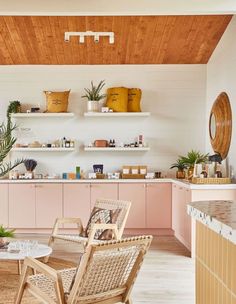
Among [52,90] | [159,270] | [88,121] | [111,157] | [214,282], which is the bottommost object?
[159,270]

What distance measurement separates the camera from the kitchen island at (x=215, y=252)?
195 centimetres

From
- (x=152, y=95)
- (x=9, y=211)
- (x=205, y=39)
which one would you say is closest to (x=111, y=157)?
(x=152, y=95)

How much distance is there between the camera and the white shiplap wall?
7.87 m

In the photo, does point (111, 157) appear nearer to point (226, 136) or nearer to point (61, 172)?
point (61, 172)

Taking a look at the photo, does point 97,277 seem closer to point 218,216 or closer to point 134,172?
point 218,216

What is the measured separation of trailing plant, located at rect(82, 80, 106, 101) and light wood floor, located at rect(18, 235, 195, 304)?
8.20 ft

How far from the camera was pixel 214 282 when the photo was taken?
2.23 meters

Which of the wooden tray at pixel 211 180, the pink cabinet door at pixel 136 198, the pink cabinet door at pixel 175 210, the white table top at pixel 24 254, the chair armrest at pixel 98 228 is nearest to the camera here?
the white table top at pixel 24 254

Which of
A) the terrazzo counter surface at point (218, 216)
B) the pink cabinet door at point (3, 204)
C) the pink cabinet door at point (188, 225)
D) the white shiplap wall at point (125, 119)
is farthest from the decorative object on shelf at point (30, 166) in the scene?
the terrazzo counter surface at point (218, 216)

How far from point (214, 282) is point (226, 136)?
4476mm

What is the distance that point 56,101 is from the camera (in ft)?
25.0

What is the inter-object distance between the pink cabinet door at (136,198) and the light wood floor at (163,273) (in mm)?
488

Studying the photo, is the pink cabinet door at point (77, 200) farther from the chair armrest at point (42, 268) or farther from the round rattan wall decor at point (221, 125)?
the chair armrest at point (42, 268)

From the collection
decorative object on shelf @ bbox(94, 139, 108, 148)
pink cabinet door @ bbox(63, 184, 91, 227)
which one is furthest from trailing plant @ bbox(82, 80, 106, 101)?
pink cabinet door @ bbox(63, 184, 91, 227)
